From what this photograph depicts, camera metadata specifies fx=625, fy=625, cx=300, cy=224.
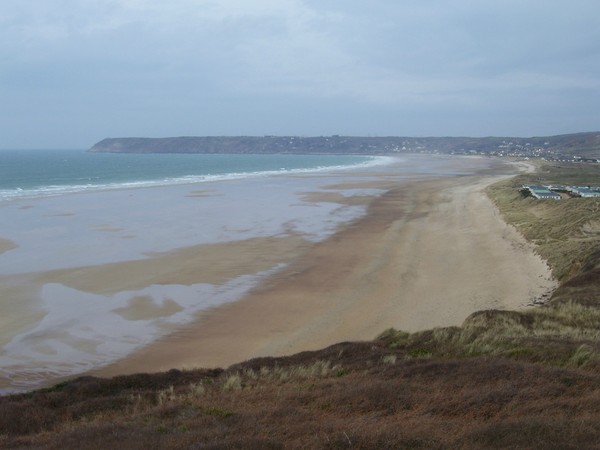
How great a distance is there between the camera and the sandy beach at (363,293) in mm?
14219

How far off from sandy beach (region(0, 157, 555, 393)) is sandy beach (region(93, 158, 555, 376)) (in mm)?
62

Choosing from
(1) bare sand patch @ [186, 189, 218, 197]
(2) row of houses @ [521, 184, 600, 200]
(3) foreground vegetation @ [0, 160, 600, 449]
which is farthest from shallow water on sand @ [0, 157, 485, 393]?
(2) row of houses @ [521, 184, 600, 200]

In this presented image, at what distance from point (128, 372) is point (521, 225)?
2217cm

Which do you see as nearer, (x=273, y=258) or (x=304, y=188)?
(x=273, y=258)

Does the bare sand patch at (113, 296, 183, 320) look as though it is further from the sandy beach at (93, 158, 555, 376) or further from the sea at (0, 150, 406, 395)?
the sandy beach at (93, 158, 555, 376)

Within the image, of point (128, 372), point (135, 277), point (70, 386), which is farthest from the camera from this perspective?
point (135, 277)

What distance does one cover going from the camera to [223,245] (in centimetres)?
2677

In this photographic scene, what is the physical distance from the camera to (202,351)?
45.4ft

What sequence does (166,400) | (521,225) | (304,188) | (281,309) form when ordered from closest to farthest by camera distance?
(166,400) < (281,309) < (521,225) < (304,188)

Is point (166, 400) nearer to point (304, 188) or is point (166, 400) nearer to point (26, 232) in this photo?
point (26, 232)

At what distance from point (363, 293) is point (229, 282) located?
14.6 feet

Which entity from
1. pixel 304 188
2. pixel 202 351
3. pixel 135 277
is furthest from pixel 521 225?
pixel 304 188

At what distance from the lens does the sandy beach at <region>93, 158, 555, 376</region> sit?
14219 mm

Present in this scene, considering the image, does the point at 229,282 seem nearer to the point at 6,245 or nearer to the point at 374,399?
the point at 6,245
